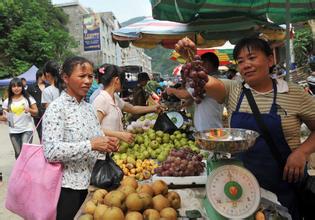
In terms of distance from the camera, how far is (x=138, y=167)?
3.30 metres

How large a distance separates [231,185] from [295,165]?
54 cm

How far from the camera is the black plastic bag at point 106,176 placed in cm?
239

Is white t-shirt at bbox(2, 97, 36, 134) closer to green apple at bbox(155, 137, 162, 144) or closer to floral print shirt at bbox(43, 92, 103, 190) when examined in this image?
green apple at bbox(155, 137, 162, 144)

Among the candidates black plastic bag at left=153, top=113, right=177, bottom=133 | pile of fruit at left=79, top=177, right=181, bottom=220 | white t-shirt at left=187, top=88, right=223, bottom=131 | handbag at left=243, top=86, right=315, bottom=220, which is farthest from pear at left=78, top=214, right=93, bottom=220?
black plastic bag at left=153, top=113, right=177, bottom=133

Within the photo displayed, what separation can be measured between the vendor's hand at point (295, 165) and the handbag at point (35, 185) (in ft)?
5.14

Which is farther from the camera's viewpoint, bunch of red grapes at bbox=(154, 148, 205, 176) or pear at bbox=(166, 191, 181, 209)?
bunch of red grapes at bbox=(154, 148, 205, 176)

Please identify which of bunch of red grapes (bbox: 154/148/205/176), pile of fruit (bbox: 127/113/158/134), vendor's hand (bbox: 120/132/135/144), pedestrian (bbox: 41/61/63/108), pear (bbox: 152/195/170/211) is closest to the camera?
pear (bbox: 152/195/170/211)

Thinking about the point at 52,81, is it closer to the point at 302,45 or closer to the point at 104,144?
the point at 104,144

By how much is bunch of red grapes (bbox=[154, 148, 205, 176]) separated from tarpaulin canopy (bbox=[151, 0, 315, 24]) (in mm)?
2032

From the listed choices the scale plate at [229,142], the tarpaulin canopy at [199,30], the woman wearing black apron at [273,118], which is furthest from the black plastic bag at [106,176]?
the tarpaulin canopy at [199,30]

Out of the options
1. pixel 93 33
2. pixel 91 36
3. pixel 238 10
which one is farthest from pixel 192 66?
pixel 93 33

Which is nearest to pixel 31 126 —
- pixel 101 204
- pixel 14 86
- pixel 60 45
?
pixel 14 86

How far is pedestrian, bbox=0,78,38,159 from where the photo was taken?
5.98 meters

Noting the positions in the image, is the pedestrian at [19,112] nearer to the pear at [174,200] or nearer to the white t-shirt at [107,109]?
the white t-shirt at [107,109]
